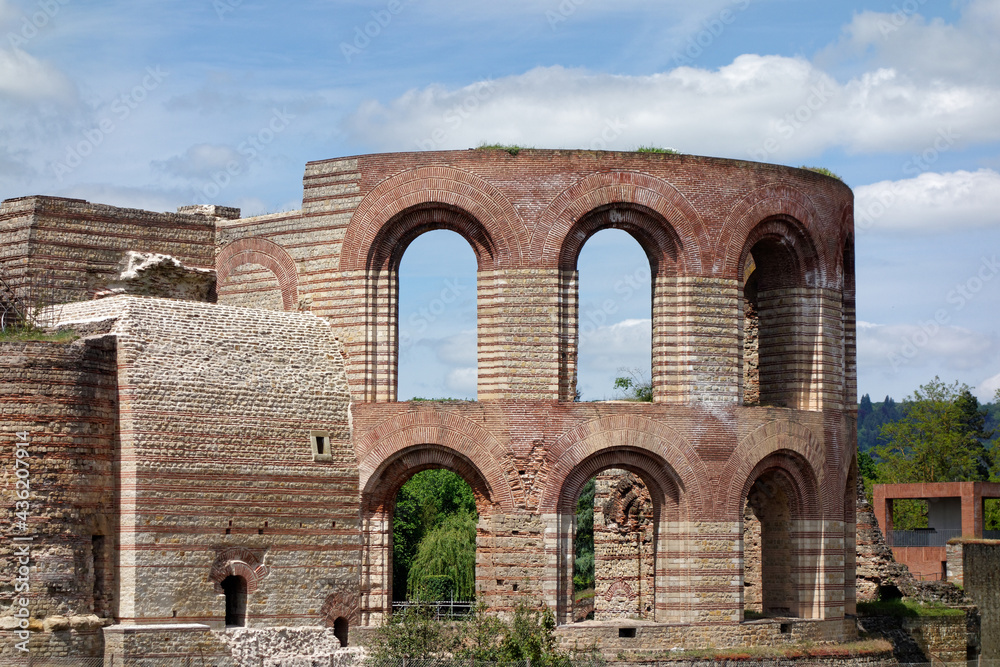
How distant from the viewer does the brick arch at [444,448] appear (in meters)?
30.5

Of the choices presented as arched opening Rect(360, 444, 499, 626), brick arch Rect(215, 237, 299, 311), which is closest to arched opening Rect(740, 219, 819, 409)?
arched opening Rect(360, 444, 499, 626)

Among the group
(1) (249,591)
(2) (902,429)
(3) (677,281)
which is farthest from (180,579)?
(2) (902,429)

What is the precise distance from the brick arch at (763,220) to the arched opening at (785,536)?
13.8ft

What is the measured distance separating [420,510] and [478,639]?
30.4m

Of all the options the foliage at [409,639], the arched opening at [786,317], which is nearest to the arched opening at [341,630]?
the foliage at [409,639]

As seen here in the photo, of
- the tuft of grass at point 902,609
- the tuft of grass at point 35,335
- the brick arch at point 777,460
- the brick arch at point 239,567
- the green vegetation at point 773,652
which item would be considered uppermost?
the tuft of grass at point 35,335

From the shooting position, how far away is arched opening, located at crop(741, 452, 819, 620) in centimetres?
3297

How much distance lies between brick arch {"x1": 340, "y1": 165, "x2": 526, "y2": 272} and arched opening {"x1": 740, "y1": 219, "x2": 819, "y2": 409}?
Answer: 5.87 metres

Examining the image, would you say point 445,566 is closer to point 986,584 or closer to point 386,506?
point 986,584

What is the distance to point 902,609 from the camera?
38094 millimetres

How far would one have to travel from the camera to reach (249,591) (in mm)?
28297

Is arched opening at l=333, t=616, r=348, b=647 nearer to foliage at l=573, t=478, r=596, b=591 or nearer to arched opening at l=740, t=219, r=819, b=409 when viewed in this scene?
arched opening at l=740, t=219, r=819, b=409

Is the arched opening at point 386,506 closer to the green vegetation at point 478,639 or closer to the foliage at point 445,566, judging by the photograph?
the green vegetation at point 478,639

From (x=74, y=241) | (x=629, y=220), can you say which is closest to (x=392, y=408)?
(x=629, y=220)
